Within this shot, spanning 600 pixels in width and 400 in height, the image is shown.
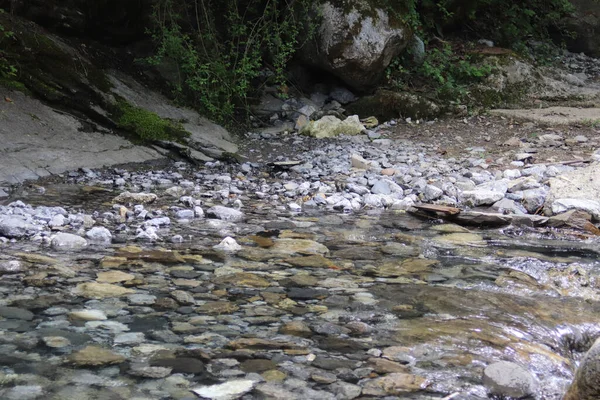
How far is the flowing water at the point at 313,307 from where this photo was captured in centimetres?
215

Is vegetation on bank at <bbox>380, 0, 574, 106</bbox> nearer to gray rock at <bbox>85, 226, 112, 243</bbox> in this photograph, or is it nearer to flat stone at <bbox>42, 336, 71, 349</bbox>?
gray rock at <bbox>85, 226, 112, 243</bbox>

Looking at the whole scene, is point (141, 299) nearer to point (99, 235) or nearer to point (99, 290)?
point (99, 290)

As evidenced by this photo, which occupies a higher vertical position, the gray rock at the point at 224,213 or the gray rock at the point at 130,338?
the gray rock at the point at 224,213

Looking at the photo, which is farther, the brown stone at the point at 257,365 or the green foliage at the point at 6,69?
the green foliage at the point at 6,69

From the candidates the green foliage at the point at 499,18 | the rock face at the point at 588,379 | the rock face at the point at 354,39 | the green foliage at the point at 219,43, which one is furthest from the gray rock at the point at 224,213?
the green foliage at the point at 499,18

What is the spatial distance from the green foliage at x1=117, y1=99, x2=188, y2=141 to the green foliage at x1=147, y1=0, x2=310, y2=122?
2.03ft

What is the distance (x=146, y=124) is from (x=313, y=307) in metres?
4.17

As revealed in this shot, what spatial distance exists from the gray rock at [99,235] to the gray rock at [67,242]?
0.11 meters

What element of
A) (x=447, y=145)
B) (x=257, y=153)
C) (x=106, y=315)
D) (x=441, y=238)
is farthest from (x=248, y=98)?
(x=106, y=315)

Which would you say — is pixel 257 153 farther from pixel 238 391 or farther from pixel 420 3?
pixel 238 391

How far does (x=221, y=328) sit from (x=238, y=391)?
0.54m

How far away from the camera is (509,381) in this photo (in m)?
2.08

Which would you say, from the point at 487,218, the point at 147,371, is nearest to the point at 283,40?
the point at 487,218

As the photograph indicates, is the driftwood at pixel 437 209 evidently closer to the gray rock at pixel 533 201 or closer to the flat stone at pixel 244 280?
the gray rock at pixel 533 201
